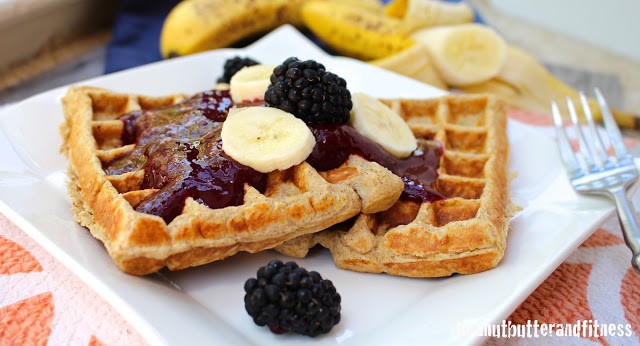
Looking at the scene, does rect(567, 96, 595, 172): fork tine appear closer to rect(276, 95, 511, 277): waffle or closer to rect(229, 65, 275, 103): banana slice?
rect(276, 95, 511, 277): waffle

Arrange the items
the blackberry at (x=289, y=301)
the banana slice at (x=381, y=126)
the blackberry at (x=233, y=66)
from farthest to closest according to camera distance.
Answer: the blackberry at (x=233, y=66) → the banana slice at (x=381, y=126) → the blackberry at (x=289, y=301)

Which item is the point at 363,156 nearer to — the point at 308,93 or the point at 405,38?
the point at 308,93

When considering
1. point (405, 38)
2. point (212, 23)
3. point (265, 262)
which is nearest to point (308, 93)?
point (265, 262)

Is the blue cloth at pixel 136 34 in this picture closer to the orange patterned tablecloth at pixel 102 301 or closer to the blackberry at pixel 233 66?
the blackberry at pixel 233 66

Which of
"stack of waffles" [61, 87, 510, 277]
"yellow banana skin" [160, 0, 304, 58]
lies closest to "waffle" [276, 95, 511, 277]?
"stack of waffles" [61, 87, 510, 277]

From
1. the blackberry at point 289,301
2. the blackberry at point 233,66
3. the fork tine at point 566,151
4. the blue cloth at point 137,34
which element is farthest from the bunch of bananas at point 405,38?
the blackberry at point 289,301

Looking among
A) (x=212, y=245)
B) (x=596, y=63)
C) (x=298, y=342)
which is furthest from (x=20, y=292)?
(x=596, y=63)

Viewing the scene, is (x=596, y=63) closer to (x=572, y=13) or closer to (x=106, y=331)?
(x=572, y=13)
